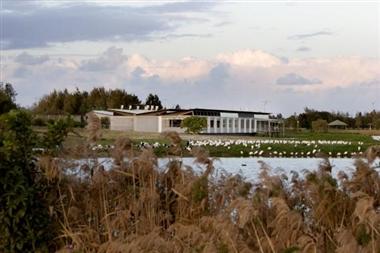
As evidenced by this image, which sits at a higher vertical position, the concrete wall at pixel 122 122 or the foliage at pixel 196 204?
the concrete wall at pixel 122 122

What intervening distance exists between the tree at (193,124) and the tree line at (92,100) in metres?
26.2

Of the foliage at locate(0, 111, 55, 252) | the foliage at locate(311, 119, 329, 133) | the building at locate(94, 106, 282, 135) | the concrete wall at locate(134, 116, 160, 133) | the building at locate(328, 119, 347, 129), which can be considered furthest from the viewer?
the building at locate(328, 119, 347, 129)

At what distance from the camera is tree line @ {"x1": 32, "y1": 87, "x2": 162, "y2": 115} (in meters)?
126

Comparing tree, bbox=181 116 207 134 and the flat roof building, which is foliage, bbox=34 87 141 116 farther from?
tree, bbox=181 116 207 134

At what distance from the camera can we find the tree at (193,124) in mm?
95188

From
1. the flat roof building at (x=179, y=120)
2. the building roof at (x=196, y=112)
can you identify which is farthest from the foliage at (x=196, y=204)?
the building roof at (x=196, y=112)

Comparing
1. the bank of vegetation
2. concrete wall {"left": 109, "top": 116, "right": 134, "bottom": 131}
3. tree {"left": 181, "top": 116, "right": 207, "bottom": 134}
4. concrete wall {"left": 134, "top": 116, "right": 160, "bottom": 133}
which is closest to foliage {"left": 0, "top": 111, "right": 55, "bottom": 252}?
the bank of vegetation

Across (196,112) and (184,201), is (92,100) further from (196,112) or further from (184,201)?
(184,201)

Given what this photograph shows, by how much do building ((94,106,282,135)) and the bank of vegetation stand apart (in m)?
91.7

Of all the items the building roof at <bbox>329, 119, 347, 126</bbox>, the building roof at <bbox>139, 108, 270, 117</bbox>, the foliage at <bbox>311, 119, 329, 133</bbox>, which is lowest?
the foliage at <bbox>311, 119, 329, 133</bbox>

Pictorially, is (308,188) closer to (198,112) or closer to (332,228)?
(332,228)

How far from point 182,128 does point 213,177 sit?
89922mm

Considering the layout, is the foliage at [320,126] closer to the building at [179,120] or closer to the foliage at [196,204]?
the building at [179,120]

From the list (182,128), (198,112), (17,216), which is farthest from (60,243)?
(198,112)
